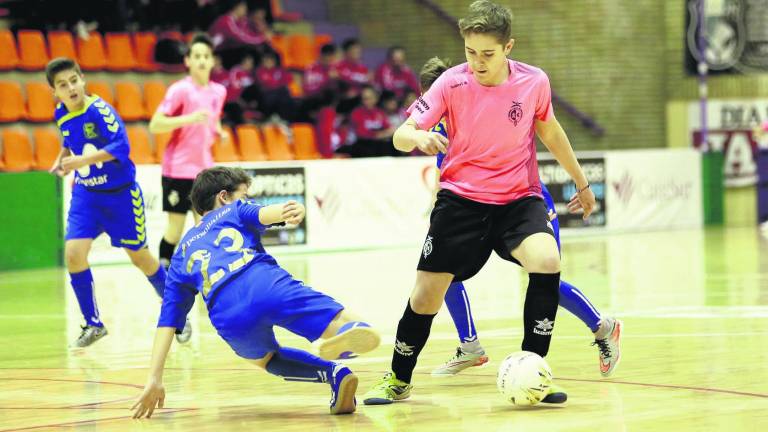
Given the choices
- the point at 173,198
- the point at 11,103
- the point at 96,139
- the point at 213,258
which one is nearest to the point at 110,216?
the point at 96,139

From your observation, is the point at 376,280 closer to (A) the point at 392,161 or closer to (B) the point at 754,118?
(A) the point at 392,161

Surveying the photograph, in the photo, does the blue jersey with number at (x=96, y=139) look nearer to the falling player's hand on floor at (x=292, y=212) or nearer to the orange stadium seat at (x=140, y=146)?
the falling player's hand on floor at (x=292, y=212)

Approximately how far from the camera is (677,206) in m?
19.0

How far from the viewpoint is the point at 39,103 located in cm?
1545

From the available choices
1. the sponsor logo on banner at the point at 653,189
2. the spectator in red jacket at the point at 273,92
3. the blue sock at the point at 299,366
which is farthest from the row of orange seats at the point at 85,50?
the blue sock at the point at 299,366

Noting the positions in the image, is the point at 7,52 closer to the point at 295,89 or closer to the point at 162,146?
the point at 162,146

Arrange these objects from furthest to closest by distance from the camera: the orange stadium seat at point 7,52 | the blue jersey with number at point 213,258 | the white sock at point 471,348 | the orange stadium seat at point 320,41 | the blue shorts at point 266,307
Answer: the orange stadium seat at point 320,41, the orange stadium seat at point 7,52, the white sock at point 471,348, the blue jersey with number at point 213,258, the blue shorts at point 266,307

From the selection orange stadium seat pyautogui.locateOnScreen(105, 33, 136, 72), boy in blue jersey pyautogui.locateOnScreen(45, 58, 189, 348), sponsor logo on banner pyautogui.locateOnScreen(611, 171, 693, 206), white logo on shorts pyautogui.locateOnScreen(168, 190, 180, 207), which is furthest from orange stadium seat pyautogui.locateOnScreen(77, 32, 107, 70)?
boy in blue jersey pyautogui.locateOnScreen(45, 58, 189, 348)

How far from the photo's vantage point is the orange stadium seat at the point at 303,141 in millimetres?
17266

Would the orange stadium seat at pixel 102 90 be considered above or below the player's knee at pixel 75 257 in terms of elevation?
above

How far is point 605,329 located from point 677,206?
13322mm

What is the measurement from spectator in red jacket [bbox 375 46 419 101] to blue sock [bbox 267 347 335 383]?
13648 millimetres

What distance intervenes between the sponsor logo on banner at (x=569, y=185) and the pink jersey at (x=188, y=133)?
24.9 ft

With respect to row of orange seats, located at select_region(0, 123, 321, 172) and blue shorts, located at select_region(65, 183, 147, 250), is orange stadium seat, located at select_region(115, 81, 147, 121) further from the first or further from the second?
blue shorts, located at select_region(65, 183, 147, 250)
